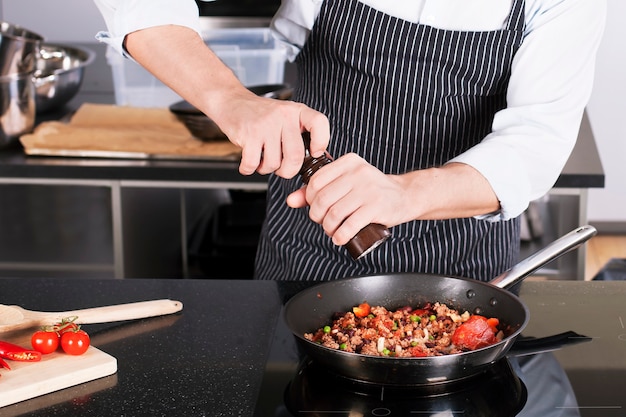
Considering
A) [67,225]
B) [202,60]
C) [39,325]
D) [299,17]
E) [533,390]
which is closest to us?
[533,390]

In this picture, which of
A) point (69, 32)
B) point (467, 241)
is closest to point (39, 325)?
point (467, 241)

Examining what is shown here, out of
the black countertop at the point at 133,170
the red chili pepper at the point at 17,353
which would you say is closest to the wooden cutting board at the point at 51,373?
the red chili pepper at the point at 17,353

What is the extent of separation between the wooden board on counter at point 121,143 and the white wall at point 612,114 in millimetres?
2099

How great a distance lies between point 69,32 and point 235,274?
1788 mm

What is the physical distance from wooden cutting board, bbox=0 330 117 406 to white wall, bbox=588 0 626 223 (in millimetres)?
3213

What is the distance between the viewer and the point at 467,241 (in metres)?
1.68

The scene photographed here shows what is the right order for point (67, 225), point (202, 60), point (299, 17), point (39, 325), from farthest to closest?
point (67, 225)
point (299, 17)
point (202, 60)
point (39, 325)

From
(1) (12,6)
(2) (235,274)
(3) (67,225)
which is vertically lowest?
(2) (235,274)

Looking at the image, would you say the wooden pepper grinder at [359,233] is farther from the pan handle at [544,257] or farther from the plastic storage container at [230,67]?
the plastic storage container at [230,67]

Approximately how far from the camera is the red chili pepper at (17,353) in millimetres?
1163

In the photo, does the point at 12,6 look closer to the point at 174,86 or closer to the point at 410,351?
the point at 174,86

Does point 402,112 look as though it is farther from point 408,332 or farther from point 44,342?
point 44,342

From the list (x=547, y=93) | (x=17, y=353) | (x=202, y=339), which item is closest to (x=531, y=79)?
(x=547, y=93)

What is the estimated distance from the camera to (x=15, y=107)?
97.3 inches
